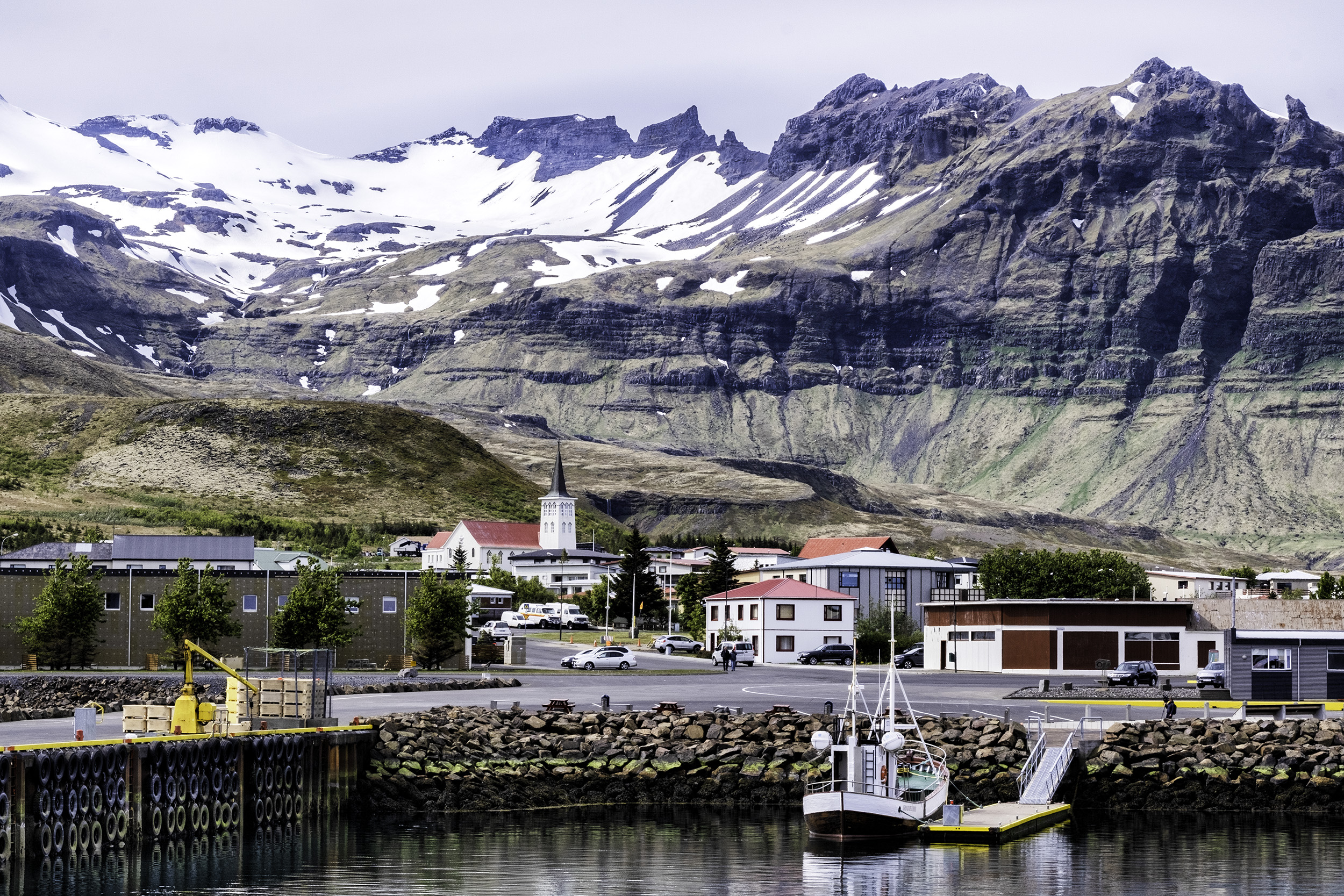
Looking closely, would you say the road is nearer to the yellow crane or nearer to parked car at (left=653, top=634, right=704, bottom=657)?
the yellow crane

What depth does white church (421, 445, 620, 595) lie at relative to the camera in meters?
160

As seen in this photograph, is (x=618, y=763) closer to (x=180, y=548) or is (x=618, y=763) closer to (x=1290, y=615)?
(x=1290, y=615)

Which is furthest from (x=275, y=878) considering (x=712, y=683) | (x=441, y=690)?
(x=712, y=683)

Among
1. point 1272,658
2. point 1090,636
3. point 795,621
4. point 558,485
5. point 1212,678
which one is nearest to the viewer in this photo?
point 1272,658

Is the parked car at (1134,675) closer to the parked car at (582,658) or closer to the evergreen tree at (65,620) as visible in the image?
the parked car at (582,658)

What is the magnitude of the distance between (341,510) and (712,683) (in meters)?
119

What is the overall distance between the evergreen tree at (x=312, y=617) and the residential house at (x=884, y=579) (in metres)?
36.2

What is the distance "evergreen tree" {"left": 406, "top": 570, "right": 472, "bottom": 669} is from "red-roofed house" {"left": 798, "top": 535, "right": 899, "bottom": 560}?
1843 inches

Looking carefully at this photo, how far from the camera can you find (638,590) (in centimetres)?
13275

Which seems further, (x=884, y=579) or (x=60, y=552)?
(x=884, y=579)

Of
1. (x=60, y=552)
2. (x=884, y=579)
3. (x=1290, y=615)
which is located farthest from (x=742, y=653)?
(x=60, y=552)

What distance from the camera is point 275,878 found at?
3741cm

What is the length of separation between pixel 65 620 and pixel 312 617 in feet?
35.8

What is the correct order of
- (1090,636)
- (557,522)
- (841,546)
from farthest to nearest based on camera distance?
(557,522)
(841,546)
(1090,636)
